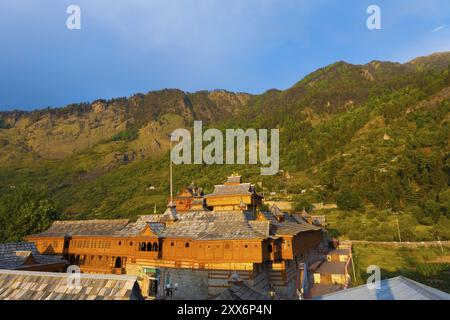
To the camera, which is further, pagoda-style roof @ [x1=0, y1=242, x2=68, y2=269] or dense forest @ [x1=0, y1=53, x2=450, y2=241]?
dense forest @ [x1=0, y1=53, x2=450, y2=241]

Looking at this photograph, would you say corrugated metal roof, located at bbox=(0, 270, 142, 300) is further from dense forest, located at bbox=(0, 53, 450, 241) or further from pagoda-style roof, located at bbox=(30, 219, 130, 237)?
dense forest, located at bbox=(0, 53, 450, 241)

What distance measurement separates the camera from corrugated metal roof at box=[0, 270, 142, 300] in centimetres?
901

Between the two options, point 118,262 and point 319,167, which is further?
point 319,167

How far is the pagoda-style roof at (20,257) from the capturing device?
21.8 meters

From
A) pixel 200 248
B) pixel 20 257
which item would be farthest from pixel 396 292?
pixel 20 257

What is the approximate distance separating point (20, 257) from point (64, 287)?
16.6 metres

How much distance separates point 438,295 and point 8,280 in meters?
13.0

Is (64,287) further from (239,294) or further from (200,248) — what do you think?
(200,248)

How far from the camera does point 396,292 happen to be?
299 inches

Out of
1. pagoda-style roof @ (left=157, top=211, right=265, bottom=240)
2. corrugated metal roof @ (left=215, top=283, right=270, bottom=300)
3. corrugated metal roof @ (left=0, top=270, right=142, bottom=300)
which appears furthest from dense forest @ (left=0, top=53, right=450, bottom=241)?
corrugated metal roof @ (left=215, top=283, right=270, bottom=300)

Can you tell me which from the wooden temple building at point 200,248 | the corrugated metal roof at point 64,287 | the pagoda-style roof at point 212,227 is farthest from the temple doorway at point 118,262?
the corrugated metal roof at point 64,287

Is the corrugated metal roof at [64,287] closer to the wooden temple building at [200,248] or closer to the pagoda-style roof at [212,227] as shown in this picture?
the wooden temple building at [200,248]

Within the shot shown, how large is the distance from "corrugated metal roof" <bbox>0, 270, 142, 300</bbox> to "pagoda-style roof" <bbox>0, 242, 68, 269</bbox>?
13.1 m
